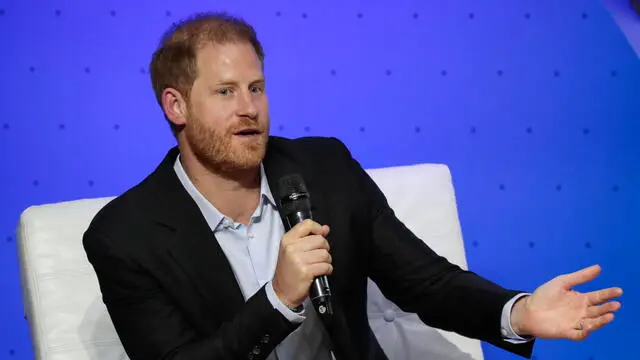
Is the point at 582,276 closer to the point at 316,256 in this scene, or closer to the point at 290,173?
→ the point at 316,256

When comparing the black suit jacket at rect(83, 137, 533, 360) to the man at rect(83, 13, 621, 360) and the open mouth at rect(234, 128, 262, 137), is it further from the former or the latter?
the open mouth at rect(234, 128, 262, 137)

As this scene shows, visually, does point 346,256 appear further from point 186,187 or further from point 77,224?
point 77,224

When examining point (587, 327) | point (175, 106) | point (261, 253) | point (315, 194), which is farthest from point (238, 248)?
point (587, 327)

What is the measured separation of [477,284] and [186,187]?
50 centimetres

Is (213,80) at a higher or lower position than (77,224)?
higher

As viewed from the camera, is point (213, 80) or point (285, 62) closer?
point (213, 80)

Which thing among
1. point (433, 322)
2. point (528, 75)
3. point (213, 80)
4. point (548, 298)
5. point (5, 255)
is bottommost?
point (5, 255)

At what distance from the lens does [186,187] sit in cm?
150

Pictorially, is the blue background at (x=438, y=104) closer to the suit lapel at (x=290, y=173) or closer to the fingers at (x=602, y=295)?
the suit lapel at (x=290, y=173)

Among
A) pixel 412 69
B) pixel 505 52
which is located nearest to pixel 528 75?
pixel 505 52

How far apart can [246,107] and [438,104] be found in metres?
1.14

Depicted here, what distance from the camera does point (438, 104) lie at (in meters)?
2.44

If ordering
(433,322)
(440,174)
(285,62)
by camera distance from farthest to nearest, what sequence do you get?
(285,62)
(440,174)
(433,322)

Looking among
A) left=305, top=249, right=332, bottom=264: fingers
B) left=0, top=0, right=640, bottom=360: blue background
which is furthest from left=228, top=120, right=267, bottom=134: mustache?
left=0, top=0, right=640, bottom=360: blue background
